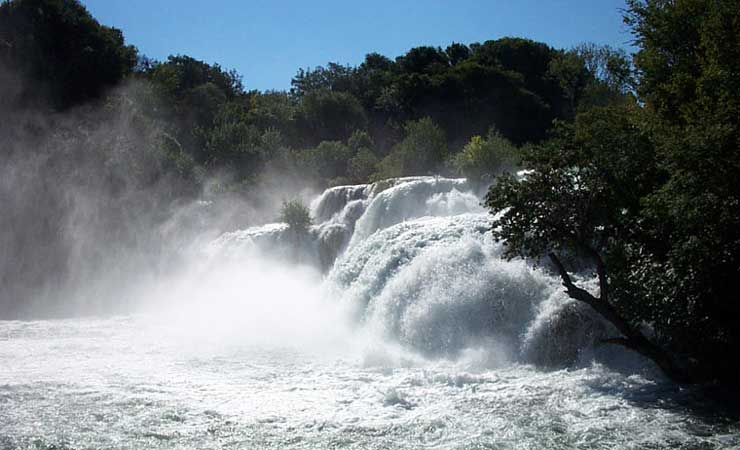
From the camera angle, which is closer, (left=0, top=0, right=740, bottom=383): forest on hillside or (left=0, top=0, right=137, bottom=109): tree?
(left=0, top=0, right=740, bottom=383): forest on hillside

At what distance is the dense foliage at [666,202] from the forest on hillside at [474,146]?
0.03 metres

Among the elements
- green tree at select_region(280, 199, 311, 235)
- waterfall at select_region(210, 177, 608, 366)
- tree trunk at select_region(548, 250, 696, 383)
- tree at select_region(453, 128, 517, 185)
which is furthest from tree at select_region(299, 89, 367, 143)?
tree trunk at select_region(548, 250, 696, 383)

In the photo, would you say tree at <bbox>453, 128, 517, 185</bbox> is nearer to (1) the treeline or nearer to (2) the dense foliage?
(1) the treeline

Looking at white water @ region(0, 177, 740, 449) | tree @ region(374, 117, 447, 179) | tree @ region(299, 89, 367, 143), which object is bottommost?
white water @ region(0, 177, 740, 449)

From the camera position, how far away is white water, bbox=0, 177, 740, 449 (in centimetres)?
853

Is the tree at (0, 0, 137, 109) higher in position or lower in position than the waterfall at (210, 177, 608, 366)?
higher

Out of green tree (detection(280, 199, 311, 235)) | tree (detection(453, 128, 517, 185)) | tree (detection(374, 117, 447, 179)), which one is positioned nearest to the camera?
green tree (detection(280, 199, 311, 235))

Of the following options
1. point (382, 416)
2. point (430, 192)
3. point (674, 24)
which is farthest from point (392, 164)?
point (382, 416)

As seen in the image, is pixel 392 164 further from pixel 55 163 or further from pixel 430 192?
pixel 55 163

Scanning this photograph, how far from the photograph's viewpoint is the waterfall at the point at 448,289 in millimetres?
11562

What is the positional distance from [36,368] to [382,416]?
6984mm

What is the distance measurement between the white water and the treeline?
8.18m

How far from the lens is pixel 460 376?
10.8m

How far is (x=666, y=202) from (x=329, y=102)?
38.4 meters
